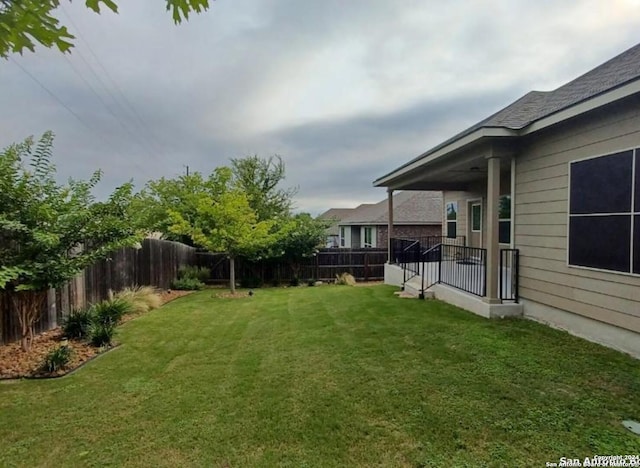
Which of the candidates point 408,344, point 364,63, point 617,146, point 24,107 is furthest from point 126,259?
point 617,146

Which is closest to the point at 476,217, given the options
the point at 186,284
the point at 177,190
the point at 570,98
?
the point at 570,98

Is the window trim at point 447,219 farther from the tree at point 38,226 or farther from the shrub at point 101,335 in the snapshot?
the shrub at point 101,335

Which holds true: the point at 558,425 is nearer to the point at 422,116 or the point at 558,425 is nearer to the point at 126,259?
the point at 126,259

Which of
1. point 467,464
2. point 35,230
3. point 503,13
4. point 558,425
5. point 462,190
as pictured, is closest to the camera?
point 467,464

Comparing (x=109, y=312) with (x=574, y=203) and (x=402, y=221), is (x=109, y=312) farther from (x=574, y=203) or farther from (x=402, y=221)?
(x=402, y=221)

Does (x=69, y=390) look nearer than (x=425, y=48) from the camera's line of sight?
Yes

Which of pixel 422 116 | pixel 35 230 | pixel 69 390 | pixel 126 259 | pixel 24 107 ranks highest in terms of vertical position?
pixel 422 116

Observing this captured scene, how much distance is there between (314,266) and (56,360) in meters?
11.2

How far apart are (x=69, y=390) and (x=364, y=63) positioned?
9.23 m

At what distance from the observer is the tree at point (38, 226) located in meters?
4.54

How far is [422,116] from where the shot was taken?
42.9 feet

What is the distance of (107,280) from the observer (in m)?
7.89

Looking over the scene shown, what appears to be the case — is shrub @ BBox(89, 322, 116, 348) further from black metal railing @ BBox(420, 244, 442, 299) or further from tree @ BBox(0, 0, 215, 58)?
black metal railing @ BBox(420, 244, 442, 299)

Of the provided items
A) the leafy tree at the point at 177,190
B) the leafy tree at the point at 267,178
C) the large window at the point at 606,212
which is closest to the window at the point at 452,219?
the large window at the point at 606,212
